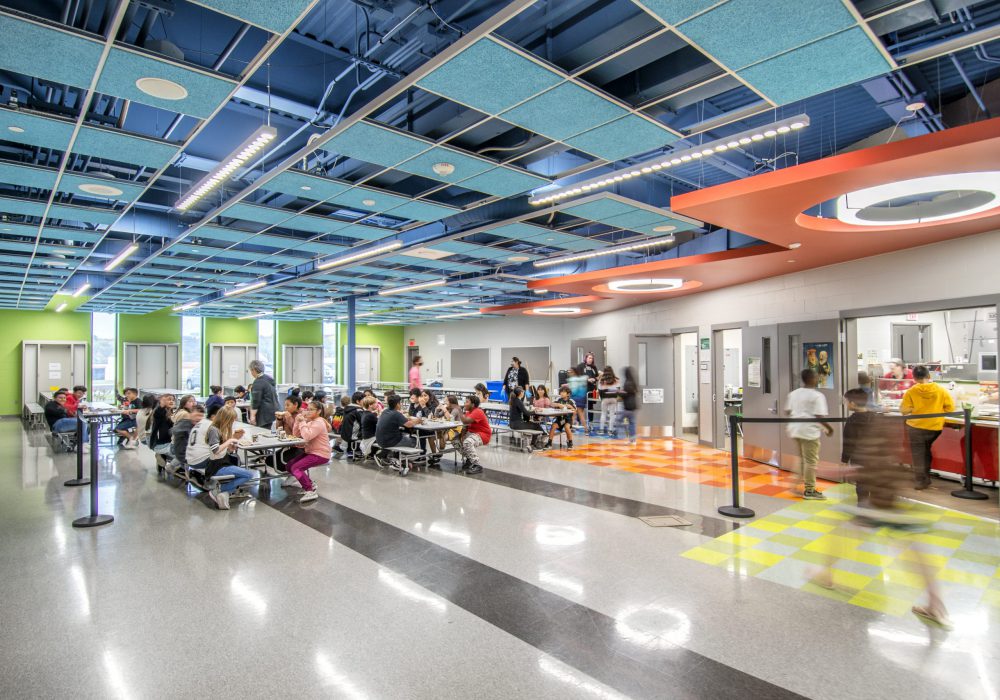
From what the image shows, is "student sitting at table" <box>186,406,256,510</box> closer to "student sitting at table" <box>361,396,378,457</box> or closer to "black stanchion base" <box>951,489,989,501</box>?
"student sitting at table" <box>361,396,378,457</box>

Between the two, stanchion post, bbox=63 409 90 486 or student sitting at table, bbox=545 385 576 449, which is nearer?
stanchion post, bbox=63 409 90 486

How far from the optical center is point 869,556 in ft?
15.5

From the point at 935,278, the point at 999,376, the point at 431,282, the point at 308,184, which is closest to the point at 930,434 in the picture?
the point at 999,376

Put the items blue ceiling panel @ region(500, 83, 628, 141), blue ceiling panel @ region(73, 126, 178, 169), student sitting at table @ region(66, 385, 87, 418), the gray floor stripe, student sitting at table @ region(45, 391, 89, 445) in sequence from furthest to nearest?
student sitting at table @ region(66, 385, 87, 418)
student sitting at table @ region(45, 391, 89, 445)
blue ceiling panel @ region(73, 126, 178, 169)
blue ceiling panel @ region(500, 83, 628, 141)
the gray floor stripe

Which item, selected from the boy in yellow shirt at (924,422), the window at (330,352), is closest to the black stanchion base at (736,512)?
the boy in yellow shirt at (924,422)

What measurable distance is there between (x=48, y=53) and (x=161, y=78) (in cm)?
67

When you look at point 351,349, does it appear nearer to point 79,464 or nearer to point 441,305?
point 441,305

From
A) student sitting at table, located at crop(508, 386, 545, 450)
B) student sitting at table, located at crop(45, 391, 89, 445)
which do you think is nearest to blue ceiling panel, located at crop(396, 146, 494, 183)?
student sitting at table, located at crop(508, 386, 545, 450)

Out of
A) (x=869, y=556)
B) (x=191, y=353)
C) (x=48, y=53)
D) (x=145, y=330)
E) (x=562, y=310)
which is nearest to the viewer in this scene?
(x=48, y=53)

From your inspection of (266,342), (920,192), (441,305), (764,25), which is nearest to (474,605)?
(764,25)

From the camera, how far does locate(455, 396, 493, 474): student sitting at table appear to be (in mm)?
8445

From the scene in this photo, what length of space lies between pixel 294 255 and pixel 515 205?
5367mm

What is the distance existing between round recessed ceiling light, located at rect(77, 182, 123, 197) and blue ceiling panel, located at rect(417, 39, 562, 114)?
487cm

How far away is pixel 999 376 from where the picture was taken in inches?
239
